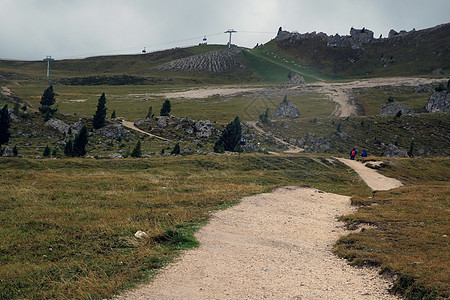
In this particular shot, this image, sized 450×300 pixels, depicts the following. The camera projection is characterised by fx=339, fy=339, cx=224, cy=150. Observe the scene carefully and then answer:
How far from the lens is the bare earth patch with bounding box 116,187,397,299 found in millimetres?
9594

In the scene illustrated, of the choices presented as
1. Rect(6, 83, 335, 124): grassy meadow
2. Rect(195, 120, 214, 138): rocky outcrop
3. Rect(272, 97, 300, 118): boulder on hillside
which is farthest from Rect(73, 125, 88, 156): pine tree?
Rect(272, 97, 300, 118): boulder on hillside

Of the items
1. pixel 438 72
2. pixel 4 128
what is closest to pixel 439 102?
pixel 438 72

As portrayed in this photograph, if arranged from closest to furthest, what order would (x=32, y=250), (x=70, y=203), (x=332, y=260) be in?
(x=32, y=250)
(x=332, y=260)
(x=70, y=203)

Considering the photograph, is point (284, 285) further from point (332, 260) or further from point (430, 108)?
point (430, 108)

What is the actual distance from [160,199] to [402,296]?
14.0 meters

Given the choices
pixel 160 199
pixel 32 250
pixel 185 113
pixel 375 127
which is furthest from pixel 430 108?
pixel 32 250

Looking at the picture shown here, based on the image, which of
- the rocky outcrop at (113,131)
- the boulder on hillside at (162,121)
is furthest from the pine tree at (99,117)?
the boulder on hillside at (162,121)

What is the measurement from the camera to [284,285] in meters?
10.2

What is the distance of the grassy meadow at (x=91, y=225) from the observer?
32.5 ft

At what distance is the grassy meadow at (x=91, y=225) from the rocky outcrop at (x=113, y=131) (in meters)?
34.9

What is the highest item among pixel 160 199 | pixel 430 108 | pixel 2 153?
pixel 430 108

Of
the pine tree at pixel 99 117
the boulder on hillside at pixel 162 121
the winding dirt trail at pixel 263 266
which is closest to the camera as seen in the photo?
the winding dirt trail at pixel 263 266

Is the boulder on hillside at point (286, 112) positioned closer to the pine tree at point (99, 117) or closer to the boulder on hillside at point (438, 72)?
the pine tree at point (99, 117)

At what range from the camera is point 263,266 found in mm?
11594
